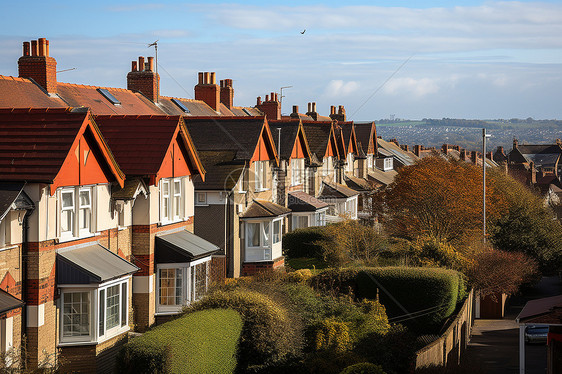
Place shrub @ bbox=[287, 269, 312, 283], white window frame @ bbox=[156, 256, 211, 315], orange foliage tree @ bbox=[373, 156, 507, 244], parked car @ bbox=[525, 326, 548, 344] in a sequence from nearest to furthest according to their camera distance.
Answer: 1. white window frame @ bbox=[156, 256, 211, 315]
2. shrub @ bbox=[287, 269, 312, 283]
3. parked car @ bbox=[525, 326, 548, 344]
4. orange foliage tree @ bbox=[373, 156, 507, 244]

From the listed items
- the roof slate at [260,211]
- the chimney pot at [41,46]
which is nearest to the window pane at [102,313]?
the roof slate at [260,211]

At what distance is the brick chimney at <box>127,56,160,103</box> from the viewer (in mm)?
40844

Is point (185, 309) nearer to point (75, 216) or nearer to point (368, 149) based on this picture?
point (75, 216)

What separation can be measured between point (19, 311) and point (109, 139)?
714 centimetres

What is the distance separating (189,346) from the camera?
55.7ft

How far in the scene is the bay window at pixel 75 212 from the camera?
18.8 metres

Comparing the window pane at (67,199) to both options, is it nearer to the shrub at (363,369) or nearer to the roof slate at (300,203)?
the shrub at (363,369)

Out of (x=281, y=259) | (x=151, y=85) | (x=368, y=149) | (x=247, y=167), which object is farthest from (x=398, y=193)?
(x=368, y=149)

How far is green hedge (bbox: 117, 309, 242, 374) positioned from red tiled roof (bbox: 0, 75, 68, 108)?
43.9 feet

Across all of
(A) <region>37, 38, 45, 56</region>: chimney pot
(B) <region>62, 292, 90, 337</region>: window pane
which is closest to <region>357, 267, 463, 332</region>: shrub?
(B) <region>62, 292, 90, 337</region>: window pane

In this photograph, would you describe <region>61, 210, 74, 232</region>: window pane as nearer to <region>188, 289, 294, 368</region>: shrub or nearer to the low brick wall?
<region>188, 289, 294, 368</region>: shrub

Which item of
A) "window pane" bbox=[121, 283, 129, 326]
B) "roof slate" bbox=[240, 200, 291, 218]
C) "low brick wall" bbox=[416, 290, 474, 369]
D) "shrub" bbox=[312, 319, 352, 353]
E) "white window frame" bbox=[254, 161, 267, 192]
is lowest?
"low brick wall" bbox=[416, 290, 474, 369]

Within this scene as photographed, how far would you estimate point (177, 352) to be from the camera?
53.9 feet

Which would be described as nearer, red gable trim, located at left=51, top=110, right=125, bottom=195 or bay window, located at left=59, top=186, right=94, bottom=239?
red gable trim, located at left=51, top=110, right=125, bottom=195
